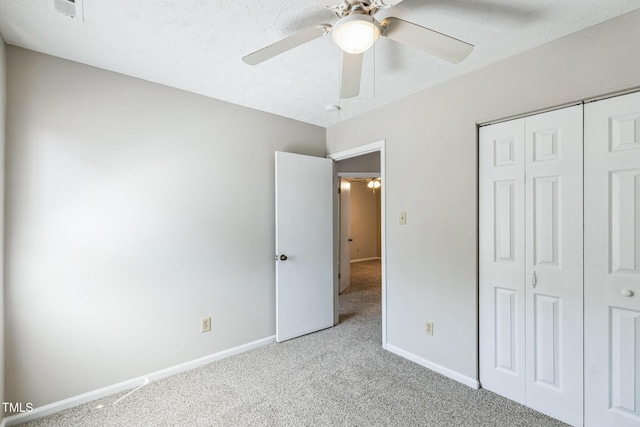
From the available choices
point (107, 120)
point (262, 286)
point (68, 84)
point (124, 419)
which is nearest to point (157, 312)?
point (124, 419)

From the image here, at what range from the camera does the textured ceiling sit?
1.53 m

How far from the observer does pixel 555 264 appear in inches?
74.5

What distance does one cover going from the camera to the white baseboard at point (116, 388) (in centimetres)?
190

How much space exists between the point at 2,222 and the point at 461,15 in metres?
2.96

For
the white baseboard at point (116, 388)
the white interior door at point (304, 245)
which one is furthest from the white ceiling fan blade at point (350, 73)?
the white baseboard at point (116, 388)

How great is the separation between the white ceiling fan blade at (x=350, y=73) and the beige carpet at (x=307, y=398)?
2.11 m

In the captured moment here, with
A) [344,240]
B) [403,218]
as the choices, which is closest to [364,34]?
[403,218]

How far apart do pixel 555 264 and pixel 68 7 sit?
3.20 m

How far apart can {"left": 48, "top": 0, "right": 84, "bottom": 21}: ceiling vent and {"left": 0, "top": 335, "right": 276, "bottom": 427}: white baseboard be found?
8.02ft

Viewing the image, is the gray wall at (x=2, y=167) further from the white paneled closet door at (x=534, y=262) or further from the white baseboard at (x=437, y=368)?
the white paneled closet door at (x=534, y=262)

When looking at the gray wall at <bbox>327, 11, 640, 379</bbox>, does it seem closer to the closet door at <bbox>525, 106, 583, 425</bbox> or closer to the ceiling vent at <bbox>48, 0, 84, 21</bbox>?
the closet door at <bbox>525, 106, 583, 425</bbox>

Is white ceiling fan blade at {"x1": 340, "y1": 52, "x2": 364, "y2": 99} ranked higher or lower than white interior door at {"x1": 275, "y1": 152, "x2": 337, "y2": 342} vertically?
higher

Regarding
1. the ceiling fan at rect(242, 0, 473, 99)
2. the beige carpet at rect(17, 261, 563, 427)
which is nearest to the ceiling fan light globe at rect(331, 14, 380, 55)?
the ceiling fan at rect(242, 0, 473, 99)

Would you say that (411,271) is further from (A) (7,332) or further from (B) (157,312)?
(A) (7,332)
